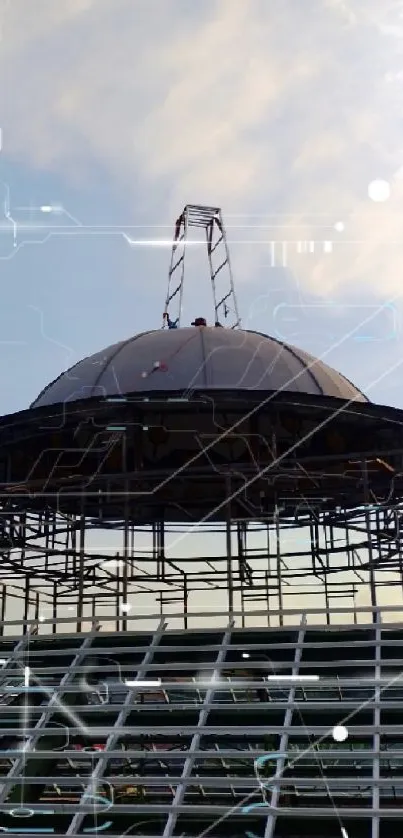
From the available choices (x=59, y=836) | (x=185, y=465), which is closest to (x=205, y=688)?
(x=59, y=836)

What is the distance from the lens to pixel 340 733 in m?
11.5

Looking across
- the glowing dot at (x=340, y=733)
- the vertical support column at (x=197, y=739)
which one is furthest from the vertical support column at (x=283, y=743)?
the vertical support column at (x=197, y=739)

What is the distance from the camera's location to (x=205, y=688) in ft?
43.1

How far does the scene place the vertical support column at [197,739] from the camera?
987cm

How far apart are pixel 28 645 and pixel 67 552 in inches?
288

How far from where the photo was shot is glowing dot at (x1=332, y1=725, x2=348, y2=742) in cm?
1150

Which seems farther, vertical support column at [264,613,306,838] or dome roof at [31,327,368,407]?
dome roof at [31,327,368,407]

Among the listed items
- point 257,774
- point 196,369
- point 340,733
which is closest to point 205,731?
point 257,774

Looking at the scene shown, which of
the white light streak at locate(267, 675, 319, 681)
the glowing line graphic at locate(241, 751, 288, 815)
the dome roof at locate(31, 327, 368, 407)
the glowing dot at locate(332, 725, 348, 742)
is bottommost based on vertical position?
the glowing line graphic at locate(241, 751, 288, 815)

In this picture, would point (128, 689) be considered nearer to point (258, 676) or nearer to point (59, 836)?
point (258, 676)

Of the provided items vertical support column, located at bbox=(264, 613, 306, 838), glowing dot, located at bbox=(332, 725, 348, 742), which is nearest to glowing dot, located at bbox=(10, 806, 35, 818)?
vertical support column, located at bbox=(264, 613, 306, 838)

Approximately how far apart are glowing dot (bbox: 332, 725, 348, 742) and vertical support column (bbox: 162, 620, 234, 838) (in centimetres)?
184

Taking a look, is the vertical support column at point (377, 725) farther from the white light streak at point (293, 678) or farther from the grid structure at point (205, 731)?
the white light streak at point (293, 678)

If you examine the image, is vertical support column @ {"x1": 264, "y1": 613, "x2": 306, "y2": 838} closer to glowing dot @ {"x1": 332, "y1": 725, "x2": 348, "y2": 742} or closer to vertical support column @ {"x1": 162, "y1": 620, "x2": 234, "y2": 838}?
glowing dot @ {"x1": 332, "y1": 725, "x2": 348, "y2": 742}
